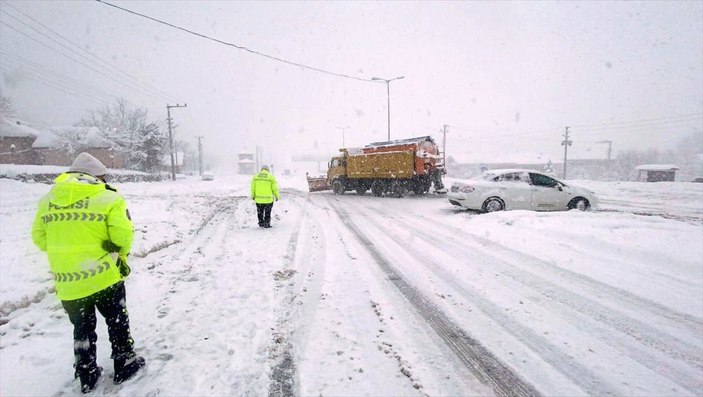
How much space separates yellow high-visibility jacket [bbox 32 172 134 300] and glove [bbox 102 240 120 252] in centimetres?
2

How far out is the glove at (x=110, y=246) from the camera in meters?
2.63

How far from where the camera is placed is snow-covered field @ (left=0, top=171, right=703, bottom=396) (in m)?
2.71

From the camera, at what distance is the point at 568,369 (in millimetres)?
2826

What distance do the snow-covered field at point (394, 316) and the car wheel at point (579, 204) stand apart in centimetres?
318

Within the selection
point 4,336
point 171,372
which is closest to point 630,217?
point 171,372

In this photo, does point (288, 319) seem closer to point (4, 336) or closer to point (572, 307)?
point (4, 336)

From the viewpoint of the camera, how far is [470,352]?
3086 millimetres

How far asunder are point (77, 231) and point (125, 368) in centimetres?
125

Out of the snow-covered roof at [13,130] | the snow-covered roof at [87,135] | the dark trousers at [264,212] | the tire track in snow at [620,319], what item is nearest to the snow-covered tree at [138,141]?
the snow-covered roof at [87,135]

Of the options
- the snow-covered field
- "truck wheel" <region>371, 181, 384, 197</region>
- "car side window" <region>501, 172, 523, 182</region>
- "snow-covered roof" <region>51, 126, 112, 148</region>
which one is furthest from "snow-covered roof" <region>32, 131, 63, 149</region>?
"car side window" <region>501, 172, 523, 182</region>

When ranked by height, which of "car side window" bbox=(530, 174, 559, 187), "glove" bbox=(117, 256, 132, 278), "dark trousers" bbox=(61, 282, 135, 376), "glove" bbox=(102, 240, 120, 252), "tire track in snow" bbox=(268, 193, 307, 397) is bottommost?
"tire track in snow" bbox=(268, 193, 307, 397)

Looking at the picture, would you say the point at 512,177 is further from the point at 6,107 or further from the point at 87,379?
the point at 6,107

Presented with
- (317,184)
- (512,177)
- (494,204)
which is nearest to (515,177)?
(512,177)

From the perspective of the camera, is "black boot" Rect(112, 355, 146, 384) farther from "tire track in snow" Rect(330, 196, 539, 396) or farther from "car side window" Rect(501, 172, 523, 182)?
"car side window" Rect(501, 172, 523, 182)
